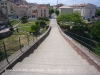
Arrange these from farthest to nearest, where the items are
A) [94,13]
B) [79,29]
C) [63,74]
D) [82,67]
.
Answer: [94,13], [79,29], [82,67], [63,74]

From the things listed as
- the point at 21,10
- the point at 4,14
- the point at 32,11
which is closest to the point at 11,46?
the point at 4,14

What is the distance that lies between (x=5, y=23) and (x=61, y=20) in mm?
20447

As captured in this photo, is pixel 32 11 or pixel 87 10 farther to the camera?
pixel 87 10

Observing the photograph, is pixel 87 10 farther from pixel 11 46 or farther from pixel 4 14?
pixel 11 46

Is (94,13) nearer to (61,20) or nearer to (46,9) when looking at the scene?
(46,9)

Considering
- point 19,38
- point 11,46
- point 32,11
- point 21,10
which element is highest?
point 21,10

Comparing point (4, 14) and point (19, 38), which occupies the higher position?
point (4, 14)

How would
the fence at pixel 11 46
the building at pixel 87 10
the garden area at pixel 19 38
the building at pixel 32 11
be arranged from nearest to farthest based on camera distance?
1. the fence at pixel 11 46
2. the garden area at pixel 19 38
3. the building at pixel 32 11
4. the building at pixel 87 10

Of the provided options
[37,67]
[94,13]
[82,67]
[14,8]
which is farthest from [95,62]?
[94,13]

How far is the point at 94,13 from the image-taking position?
7150 cm

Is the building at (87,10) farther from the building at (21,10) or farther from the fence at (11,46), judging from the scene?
the fence at (11,46)

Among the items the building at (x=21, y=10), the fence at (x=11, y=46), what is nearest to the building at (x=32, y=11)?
the building at (x=21, y=10)

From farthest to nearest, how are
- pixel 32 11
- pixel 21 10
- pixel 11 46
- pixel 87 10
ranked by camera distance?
pixel 87 10
pixel 32 11
pixel 21 10
pixel 11 46

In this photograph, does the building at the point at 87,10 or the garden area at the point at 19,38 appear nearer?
the garden area at the point at 19,38
